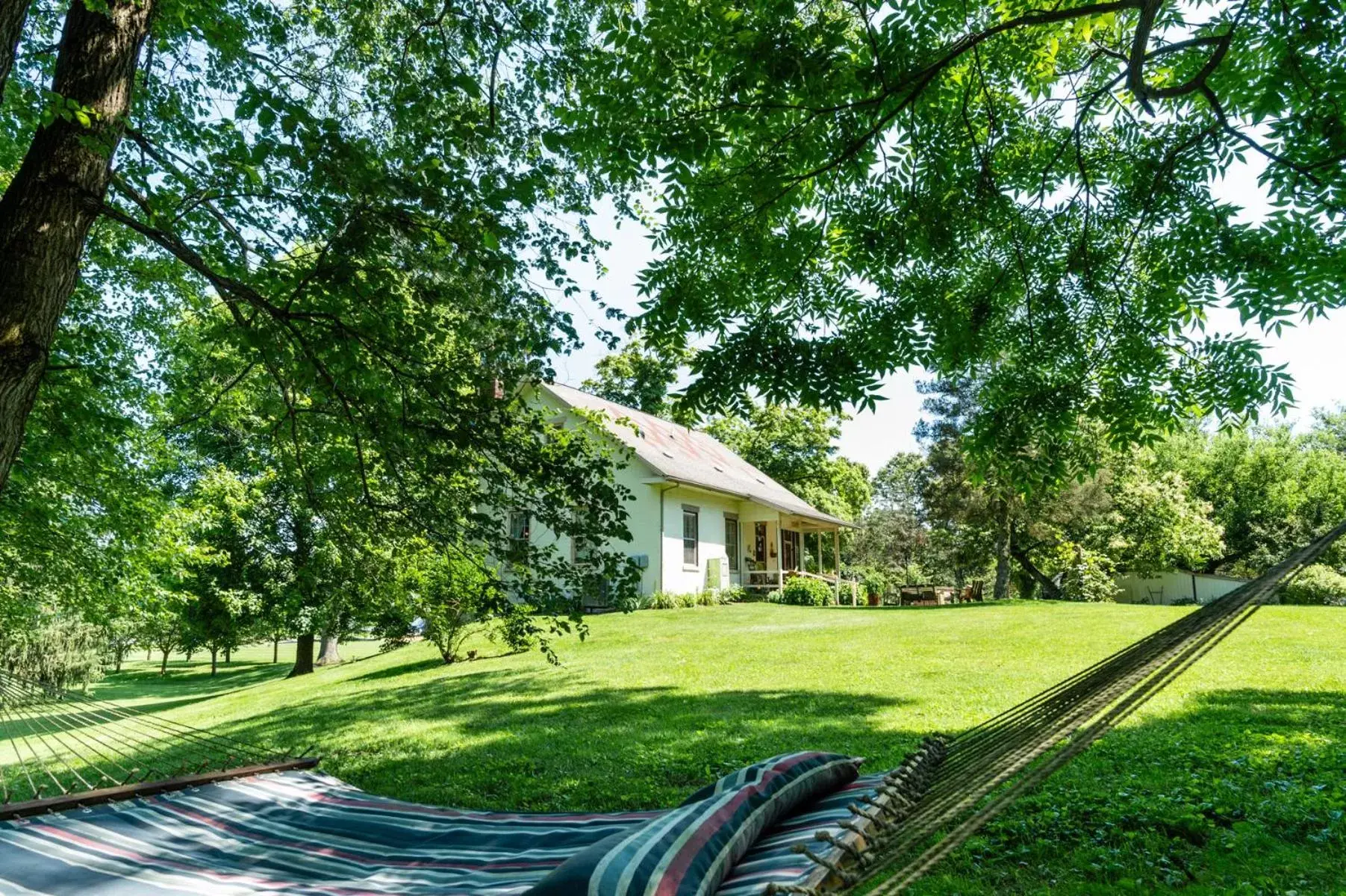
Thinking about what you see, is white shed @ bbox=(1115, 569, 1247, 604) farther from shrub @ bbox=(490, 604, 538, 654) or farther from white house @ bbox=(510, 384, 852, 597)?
shrub @ bbox=(490, 604, 538, 654)

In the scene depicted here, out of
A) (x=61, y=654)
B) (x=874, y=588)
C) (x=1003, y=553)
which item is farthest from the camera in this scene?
(x=874, y=588)

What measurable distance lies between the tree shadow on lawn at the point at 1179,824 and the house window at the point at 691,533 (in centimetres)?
1420

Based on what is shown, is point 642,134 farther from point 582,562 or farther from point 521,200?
point 582,562

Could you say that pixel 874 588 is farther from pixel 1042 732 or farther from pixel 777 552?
pixel 1042 732

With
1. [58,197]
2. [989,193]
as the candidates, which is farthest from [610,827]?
[989,193]

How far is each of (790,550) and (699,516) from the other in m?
6.54

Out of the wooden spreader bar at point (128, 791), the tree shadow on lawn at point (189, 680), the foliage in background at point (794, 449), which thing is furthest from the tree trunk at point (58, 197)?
the foliage in background at point (794, 449)

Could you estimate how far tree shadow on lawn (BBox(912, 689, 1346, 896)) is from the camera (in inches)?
107

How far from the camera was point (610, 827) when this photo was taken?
2908 mm

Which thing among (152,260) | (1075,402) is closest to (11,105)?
(152,260)

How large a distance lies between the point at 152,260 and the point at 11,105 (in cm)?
253

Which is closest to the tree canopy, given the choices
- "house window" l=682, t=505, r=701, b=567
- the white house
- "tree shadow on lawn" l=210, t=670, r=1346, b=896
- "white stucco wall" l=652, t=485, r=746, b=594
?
"tree shadow on lawn" l=210, t=670, r=1346, b=896

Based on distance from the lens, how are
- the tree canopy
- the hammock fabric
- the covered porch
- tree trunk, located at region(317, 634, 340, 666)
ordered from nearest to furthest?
the hammock fabric
the tree canopy
tree trunk, located at region(317, 634, 340, 666)
the covered porch

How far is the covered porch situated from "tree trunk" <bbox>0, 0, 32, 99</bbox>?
60.0ft
